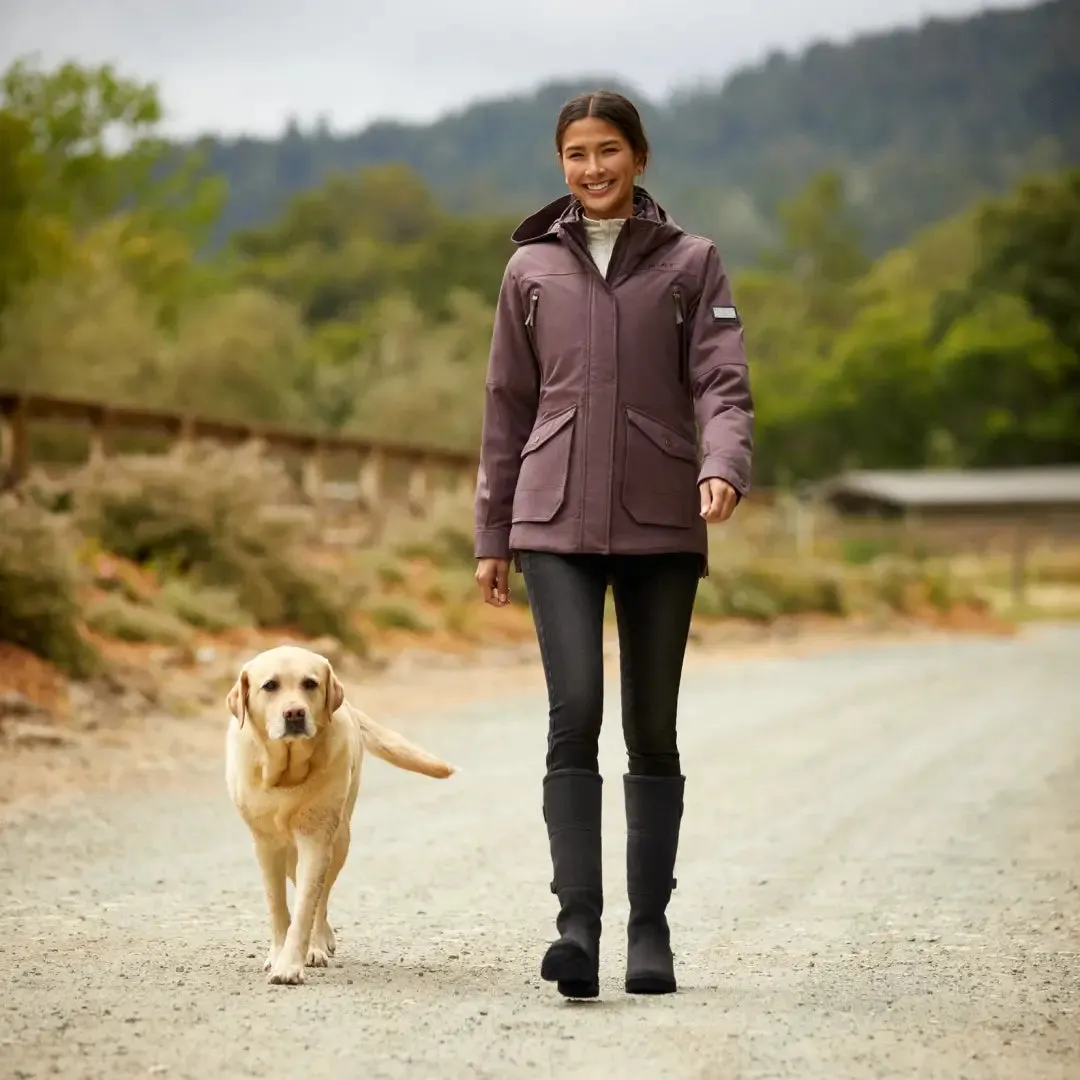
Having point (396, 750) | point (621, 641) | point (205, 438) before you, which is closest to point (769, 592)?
point (205, 438)

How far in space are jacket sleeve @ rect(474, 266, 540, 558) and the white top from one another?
224 mm

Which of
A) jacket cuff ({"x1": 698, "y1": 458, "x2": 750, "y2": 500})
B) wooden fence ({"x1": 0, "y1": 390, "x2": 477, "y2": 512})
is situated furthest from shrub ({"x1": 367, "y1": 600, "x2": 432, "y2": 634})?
jacket cuff ({"x1": 698, "y1": 458, "x2": 750, "y2": 500})

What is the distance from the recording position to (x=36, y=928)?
6086mm

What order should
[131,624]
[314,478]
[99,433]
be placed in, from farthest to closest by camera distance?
[314,478] < [99,433] < [131,624]

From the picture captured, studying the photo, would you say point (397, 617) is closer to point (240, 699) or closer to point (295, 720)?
point (240, 699)

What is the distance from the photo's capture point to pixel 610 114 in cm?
512

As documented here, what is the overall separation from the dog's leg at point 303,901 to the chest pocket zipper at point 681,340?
1531 millimetres

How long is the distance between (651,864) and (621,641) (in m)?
0.58

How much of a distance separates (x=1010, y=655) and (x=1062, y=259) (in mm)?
74835

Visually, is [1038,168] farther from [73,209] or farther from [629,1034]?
[629,1034]

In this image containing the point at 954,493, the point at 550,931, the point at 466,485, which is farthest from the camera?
the point at 954,493

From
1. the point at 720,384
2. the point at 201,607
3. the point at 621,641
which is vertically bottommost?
the point at 201,607

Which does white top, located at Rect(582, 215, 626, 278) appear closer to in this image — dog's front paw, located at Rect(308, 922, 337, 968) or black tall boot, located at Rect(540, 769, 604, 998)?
black tall boot, located at Rect(540, 769, 604, 998)

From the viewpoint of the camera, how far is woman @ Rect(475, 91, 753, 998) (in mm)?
5031
